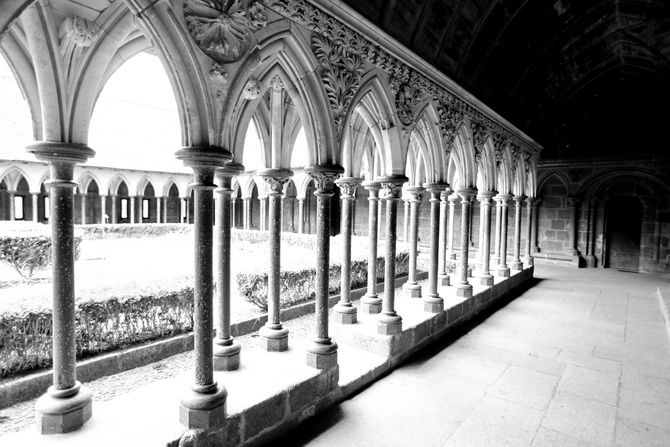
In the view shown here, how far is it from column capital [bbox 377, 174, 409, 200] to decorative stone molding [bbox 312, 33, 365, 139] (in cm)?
125

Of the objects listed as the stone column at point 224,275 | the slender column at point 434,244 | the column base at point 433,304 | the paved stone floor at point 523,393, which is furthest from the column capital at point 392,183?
the paved stone floor at point 523,393

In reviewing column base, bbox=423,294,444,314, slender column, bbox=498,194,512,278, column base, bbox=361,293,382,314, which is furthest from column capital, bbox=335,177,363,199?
slender column, bbox=498,194,512,278

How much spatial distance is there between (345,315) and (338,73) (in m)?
2.90

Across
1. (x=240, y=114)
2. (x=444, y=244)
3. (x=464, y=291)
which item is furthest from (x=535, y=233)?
(x=240, y=114)

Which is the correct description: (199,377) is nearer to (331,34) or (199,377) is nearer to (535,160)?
(331,34)

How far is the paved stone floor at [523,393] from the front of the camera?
318cm

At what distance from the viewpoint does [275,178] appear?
4188 millimetres

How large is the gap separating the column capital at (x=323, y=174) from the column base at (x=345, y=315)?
1.88m

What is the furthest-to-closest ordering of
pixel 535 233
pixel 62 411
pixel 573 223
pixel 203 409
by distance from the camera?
pixel 535 233 → pixel 573 223 → pixel 203 409 → pixel 62 411

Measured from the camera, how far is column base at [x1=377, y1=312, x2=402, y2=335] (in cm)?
453

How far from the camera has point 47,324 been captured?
14.3 ft

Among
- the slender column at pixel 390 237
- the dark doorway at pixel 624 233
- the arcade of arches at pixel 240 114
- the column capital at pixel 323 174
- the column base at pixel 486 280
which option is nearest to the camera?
the arcade of arches at pixel 240 114

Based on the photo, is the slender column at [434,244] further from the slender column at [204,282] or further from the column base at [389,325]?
the slender column at [204,282]

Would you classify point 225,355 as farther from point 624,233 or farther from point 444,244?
point 624,233
